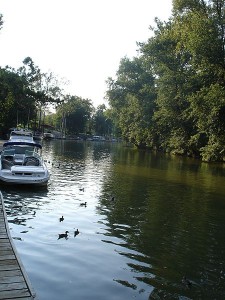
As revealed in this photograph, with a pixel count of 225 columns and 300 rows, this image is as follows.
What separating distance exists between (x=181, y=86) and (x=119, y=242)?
1589 inches

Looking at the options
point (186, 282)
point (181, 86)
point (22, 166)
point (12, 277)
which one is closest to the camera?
point (12, 277)

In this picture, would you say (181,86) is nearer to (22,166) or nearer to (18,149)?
(18,149)

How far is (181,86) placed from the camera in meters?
49.1

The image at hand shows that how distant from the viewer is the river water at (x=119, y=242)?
834 centimetres

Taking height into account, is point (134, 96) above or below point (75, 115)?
above

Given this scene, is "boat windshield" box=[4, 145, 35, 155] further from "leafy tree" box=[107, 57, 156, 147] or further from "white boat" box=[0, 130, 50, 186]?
"leafy tree" box=[107, 57, 156, 147]

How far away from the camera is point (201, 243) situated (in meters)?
12.1

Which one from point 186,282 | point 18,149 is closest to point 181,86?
point 18,149

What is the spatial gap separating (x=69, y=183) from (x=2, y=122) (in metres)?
49.9

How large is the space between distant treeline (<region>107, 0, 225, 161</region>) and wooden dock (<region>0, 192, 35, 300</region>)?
3371 centimetres

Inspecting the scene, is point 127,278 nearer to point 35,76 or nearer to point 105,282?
point 105,282

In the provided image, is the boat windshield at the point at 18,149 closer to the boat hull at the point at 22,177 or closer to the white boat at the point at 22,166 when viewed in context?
the white boat at the point at 22,166

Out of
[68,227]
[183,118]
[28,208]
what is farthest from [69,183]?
[183,118]

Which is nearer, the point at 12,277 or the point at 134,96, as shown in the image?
the point at 12,277
